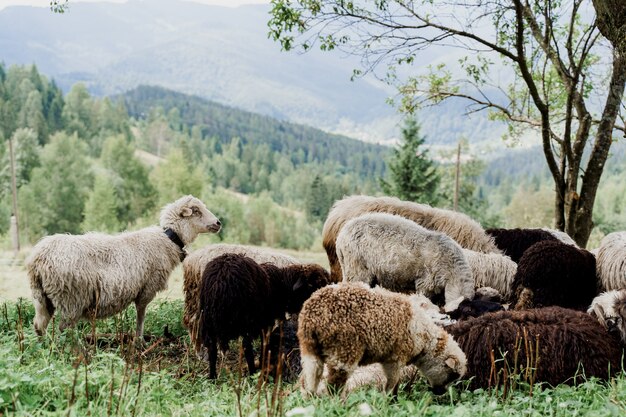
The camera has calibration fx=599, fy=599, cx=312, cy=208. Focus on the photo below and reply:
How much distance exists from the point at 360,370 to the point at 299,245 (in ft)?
229

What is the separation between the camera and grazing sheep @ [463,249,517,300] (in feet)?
26.0

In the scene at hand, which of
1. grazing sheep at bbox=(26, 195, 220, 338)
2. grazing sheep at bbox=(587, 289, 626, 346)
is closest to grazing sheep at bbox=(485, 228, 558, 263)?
grazing sheep at bbox=(587, 289, 626, 346)

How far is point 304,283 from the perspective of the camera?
25.0ft

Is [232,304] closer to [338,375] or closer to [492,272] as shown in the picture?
[338,375]

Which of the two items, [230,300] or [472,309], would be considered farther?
[472,309]

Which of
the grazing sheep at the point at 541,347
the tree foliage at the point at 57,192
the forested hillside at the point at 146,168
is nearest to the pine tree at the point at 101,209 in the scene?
the forested hillside at the point at 146,168

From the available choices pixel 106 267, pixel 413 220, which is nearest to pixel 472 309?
pixel 413 220

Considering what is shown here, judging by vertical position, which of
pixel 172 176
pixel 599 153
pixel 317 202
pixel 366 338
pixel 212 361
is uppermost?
pixel 599 153

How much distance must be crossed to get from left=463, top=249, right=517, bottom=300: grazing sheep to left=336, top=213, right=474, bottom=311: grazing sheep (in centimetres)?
80

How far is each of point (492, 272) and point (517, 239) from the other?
133cm

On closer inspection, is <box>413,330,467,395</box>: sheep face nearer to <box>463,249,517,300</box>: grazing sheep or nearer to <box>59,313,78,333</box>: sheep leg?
<box>463,249,517,300</box>: grazing sheep

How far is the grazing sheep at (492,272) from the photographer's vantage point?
26.0 feet

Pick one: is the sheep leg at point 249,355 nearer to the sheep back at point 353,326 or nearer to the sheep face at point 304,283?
the sheep face at point 304,283

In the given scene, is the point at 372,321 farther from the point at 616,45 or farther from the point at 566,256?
the point at 616,45
